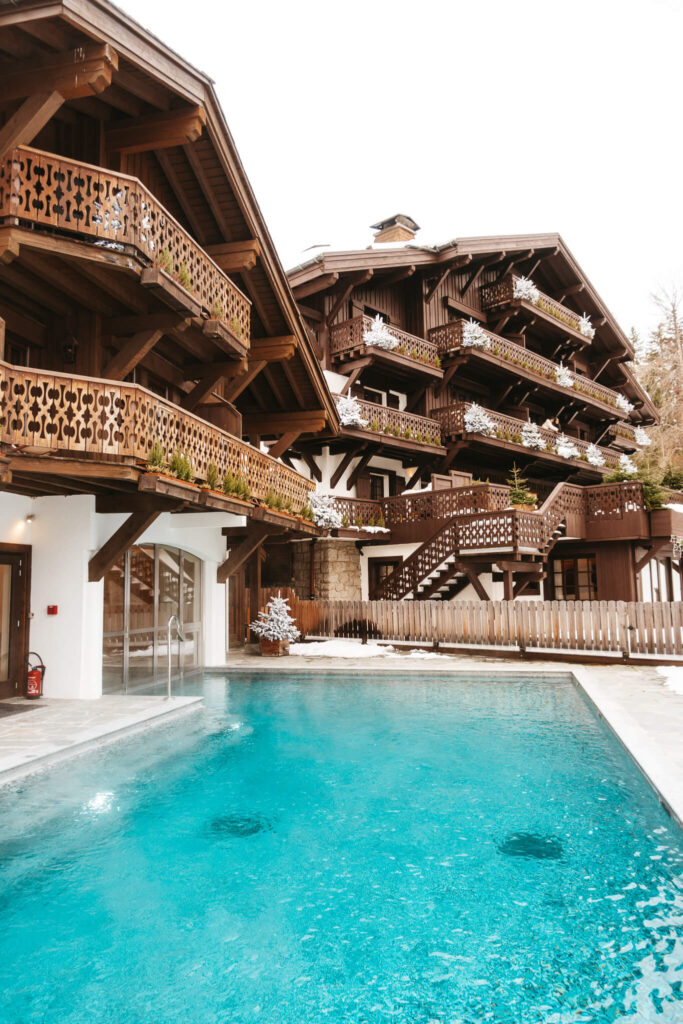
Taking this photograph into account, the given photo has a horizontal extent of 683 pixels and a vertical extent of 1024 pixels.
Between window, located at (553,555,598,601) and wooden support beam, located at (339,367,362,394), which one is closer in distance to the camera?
wooden support beam, located at (339,367,362,394)

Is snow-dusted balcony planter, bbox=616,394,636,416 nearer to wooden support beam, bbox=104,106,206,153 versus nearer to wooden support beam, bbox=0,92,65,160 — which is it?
wooden support beam, bbox=104,106,206,153

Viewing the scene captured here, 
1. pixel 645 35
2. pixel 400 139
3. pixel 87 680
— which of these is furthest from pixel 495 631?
pixel 645 35

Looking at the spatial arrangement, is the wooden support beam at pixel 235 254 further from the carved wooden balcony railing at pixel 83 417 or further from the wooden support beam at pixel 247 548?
the wooden support beam at pixel 247 548

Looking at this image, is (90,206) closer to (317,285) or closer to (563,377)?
(317,285)

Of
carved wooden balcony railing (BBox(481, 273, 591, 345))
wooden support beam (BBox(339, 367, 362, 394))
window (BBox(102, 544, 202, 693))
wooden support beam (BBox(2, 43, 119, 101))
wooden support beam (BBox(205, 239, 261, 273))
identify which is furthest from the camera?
carved wooden balcony railing (BBox(481, 273, 591, 345))

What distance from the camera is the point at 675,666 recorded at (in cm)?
1460

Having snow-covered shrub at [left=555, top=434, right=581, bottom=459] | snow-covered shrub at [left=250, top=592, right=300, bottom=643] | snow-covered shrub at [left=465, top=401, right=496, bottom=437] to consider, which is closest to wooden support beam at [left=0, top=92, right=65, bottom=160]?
snow-covered shrub at [left=250, top=592, right=300, bottom=643]

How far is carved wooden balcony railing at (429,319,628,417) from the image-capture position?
82.4 ft

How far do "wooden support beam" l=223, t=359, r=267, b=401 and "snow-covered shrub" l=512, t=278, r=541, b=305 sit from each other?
15.6 meters

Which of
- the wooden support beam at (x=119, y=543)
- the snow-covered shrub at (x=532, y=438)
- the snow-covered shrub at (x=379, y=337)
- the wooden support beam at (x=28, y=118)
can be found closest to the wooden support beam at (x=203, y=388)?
the wooden support beam at (x=119, y=543)

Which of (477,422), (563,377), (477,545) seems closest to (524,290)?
(563,377)

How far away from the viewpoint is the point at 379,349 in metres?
22.2

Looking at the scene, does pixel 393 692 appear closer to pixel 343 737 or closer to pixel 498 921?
pixel 343 737

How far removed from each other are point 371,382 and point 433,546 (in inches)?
268
